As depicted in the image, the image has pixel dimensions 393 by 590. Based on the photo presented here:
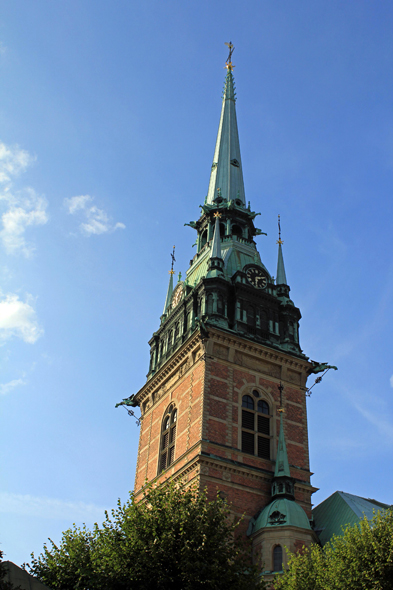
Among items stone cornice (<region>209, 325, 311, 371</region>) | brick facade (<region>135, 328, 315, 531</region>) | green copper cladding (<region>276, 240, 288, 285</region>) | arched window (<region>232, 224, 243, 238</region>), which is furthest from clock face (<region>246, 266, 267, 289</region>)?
arched window (<region>232, 224, 243, 238</region>)

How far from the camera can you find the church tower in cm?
3516

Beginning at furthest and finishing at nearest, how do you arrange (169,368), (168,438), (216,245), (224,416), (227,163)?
1. (227,163)
2. (216,245)
3. (169,368)
4. (168,438)
5. (224,416)

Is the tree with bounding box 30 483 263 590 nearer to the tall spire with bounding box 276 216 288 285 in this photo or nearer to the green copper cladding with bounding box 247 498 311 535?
the green copper cladding with bounding box 247 498 311 535

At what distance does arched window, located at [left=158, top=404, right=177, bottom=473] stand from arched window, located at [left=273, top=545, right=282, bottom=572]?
910 cm

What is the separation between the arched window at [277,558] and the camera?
31.2m

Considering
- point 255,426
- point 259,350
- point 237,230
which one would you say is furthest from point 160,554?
point 237,230

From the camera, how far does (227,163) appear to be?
56.6 meters

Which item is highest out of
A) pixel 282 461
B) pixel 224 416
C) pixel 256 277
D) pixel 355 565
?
pixel 256 277

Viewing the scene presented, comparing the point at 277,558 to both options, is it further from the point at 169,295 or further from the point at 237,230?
the point at 237,230

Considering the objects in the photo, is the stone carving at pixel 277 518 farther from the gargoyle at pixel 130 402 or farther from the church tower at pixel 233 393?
the gargoyle at pixel 130 402

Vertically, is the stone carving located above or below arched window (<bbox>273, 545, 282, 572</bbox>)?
above

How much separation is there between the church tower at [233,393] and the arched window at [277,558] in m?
0.07

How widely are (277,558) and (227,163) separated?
34.5 metres

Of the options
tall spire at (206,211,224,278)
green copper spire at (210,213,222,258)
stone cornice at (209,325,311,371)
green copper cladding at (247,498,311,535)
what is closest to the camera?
green copper cladding at (247,498,311,535)
